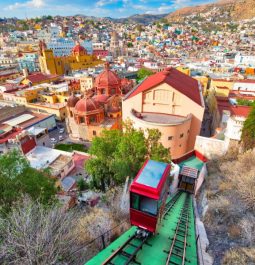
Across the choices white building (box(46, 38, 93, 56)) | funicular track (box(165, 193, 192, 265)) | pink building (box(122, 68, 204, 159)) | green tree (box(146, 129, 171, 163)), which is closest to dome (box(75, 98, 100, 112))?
pink building (box(122, 68, 204, 159))

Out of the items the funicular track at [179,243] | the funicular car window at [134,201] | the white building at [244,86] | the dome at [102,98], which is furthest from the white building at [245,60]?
the funicular car window at [134,201]

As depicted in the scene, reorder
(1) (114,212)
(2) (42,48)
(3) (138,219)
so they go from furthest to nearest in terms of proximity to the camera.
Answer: (2) (42,48), (1) (114,212), (3) (138,219)

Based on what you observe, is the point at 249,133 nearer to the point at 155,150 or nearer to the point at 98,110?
the point at 155,150

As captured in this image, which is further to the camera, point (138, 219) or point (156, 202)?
point (138, 219)

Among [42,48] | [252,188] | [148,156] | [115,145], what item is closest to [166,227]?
[252,188]

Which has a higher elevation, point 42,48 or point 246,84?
point 42,48

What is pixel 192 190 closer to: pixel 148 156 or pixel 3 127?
pixel 148 156
